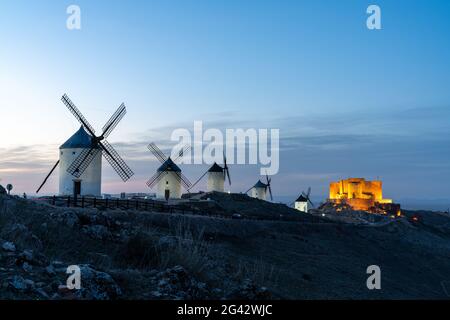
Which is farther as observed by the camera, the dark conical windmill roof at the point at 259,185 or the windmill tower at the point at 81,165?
the dark conical windmill roof at the point at 259,185

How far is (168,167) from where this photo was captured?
216 ft

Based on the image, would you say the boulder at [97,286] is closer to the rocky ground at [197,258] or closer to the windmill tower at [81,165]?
the rocky ground at [197,258]

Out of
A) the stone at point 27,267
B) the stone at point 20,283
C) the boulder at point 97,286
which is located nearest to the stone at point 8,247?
the stone at point 27,267

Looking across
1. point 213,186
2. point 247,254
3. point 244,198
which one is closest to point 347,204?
point 213,186

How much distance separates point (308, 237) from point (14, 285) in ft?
122

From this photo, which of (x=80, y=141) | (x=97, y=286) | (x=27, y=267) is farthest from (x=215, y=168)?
(x=97, y=286)

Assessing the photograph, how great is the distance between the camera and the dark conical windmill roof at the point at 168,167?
6581cm

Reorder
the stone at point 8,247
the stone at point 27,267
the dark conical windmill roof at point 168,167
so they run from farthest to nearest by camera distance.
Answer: the dark conical windmill roof at point 168,167 → the stone at point 8,247 → the stone at point 27,267

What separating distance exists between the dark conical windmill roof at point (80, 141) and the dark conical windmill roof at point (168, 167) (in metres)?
18.2

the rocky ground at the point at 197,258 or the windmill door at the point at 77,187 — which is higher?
the windmill door at the point at 77,187
